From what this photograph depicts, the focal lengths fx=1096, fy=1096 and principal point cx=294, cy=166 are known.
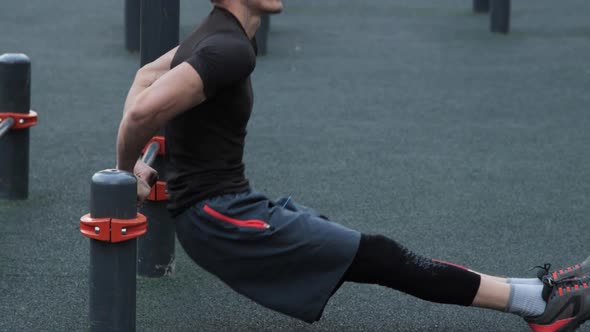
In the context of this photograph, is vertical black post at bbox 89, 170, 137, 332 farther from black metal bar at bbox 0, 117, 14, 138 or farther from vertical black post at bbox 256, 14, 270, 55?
vertical black post at bbox 256, 14, 270, 55

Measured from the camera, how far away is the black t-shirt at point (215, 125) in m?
3.16

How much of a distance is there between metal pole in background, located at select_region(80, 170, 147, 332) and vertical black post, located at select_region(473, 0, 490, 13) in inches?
441

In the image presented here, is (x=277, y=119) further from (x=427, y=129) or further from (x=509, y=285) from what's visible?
(x=509, y=285)

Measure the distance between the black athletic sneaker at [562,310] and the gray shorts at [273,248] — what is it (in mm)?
753

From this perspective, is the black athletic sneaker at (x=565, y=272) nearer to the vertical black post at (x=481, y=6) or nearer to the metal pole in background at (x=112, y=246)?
the metal pole in background at (x=112, y=246)

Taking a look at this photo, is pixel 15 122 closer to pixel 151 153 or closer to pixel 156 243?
pixel 156 243

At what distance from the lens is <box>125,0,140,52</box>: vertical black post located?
402 inches

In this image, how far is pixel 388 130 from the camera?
7.62 m

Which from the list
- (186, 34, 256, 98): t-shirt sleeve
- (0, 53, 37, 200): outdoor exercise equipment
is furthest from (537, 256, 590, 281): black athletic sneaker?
(0, 53, 37, 200): outdoor exercise equipment

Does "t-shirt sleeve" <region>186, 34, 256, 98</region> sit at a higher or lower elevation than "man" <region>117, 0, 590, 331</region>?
higher

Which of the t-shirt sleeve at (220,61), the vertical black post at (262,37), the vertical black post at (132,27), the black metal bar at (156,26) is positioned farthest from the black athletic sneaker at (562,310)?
the vertical black post at (132,27)

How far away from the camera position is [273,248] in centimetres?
334

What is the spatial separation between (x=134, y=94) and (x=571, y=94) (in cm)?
610

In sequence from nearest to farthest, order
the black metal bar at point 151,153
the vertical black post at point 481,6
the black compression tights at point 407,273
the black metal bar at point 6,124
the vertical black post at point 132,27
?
1. the black compression tights at point 407,273
2. the black metal bar at point 151,153
3. the black metal bar at point 6,124
4. the vertical black post at point 132,27
5. the vertical black post at point 481,6
